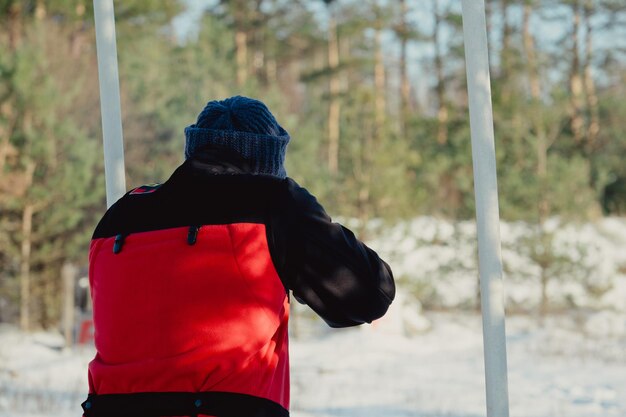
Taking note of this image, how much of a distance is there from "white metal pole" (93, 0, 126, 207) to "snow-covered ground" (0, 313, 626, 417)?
4013mm

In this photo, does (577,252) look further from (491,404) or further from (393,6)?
(491,404)

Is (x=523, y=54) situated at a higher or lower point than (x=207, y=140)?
higher

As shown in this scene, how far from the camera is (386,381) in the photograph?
1010 centimetres

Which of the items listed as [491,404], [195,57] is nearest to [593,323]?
[195,57]

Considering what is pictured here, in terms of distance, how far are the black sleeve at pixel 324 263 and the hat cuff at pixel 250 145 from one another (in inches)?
4.4

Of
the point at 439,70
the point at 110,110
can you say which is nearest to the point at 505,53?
the point at 439,70

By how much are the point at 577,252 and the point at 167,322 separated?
1469cm

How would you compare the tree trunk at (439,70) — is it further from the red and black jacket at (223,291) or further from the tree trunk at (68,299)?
the red and black jacket at (223,291)

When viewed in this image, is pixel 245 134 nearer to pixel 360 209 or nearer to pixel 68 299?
pixel 68 299

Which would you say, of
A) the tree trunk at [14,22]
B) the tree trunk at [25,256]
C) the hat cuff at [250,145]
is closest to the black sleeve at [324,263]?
the hat cuff at [250,145]

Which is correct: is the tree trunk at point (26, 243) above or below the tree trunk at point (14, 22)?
below

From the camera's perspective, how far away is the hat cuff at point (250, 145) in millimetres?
1602

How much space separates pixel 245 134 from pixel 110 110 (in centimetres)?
107

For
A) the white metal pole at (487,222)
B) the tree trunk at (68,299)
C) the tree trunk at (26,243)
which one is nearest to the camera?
the white metal pole at (487,222)
